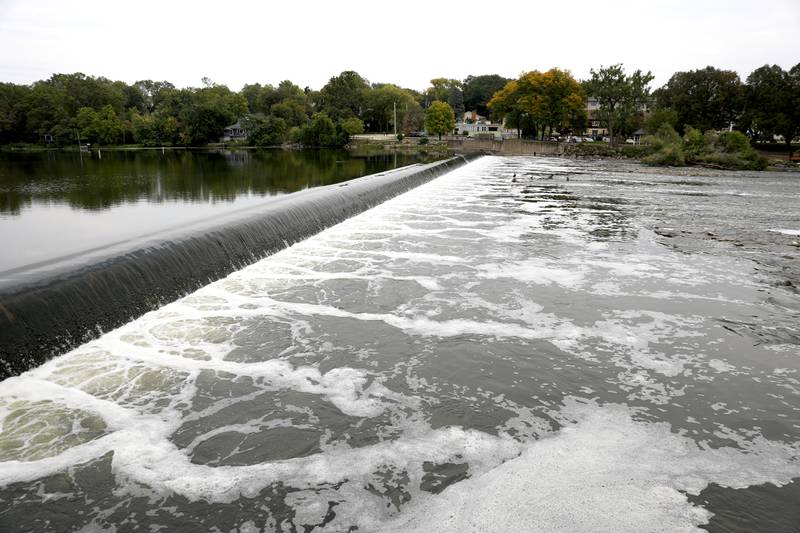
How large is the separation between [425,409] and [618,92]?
207ft

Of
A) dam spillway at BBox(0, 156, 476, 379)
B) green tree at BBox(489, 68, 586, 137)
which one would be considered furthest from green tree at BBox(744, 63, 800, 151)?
dam spillway at BBox(0, 156, 476, 379)

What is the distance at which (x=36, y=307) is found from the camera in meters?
4.93

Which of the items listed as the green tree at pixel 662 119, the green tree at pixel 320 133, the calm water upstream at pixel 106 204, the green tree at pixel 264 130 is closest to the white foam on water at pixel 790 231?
the calm water upstream at pixel 106 204

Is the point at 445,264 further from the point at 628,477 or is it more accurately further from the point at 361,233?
the point at 628,477

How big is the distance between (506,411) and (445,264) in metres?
4.75

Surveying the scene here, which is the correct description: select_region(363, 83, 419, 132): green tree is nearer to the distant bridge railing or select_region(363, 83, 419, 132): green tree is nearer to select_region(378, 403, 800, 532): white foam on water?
the distant bridge railing

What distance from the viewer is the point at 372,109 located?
102m

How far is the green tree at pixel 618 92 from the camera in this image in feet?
189

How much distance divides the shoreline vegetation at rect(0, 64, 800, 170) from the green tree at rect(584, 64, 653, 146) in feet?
0.38

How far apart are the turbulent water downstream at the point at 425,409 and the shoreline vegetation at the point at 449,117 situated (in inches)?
1575

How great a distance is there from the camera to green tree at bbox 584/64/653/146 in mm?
57719

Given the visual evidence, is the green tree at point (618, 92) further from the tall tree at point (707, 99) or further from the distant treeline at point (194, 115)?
the distant treeline at point (194, 115)

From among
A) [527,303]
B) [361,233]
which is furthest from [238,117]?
[527,303]

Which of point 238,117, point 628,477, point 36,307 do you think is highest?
point 238,117
